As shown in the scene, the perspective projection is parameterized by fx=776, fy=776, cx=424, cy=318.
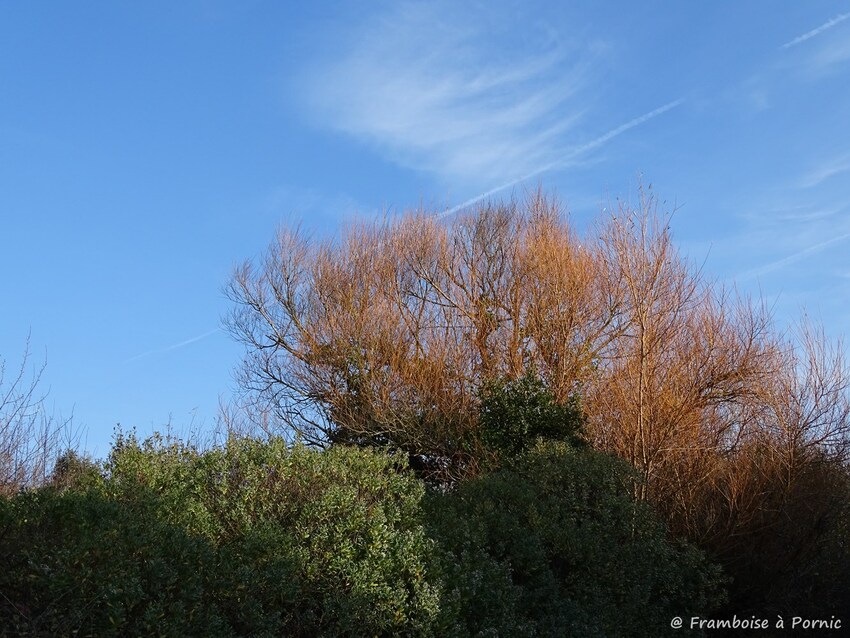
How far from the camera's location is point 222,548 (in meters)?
4.73

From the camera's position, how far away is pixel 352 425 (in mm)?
16062

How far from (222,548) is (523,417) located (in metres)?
8.33

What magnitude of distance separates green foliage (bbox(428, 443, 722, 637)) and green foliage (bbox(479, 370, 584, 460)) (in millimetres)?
3229

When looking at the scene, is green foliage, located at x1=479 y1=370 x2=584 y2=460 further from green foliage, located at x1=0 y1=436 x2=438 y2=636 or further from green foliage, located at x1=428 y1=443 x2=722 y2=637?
green foliage, located at x1=0 y1=436 x2=438 y2=636

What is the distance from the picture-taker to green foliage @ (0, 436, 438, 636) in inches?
154

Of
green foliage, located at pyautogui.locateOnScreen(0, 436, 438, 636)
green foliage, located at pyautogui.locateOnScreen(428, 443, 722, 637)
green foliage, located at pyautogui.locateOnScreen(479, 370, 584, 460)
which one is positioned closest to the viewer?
green foliage, located at pyautogui.locateOnScreen(0, 436, 438, 636)

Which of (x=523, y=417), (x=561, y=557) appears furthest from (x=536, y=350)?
(x=561, y=557)

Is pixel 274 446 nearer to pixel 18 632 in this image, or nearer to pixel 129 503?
pixel 129 503

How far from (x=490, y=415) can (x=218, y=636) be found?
9.19m

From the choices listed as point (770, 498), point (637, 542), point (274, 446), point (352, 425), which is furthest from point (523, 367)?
point (274, 446)

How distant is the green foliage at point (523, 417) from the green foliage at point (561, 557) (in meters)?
3.23

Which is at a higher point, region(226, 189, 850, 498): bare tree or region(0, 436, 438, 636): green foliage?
region(226, 189, 850, 498): bare tree

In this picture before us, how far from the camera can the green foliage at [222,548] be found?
3918mm

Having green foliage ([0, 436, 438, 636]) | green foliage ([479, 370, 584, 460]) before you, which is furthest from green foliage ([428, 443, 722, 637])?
green foliage ([479, 370, 584, 460])
